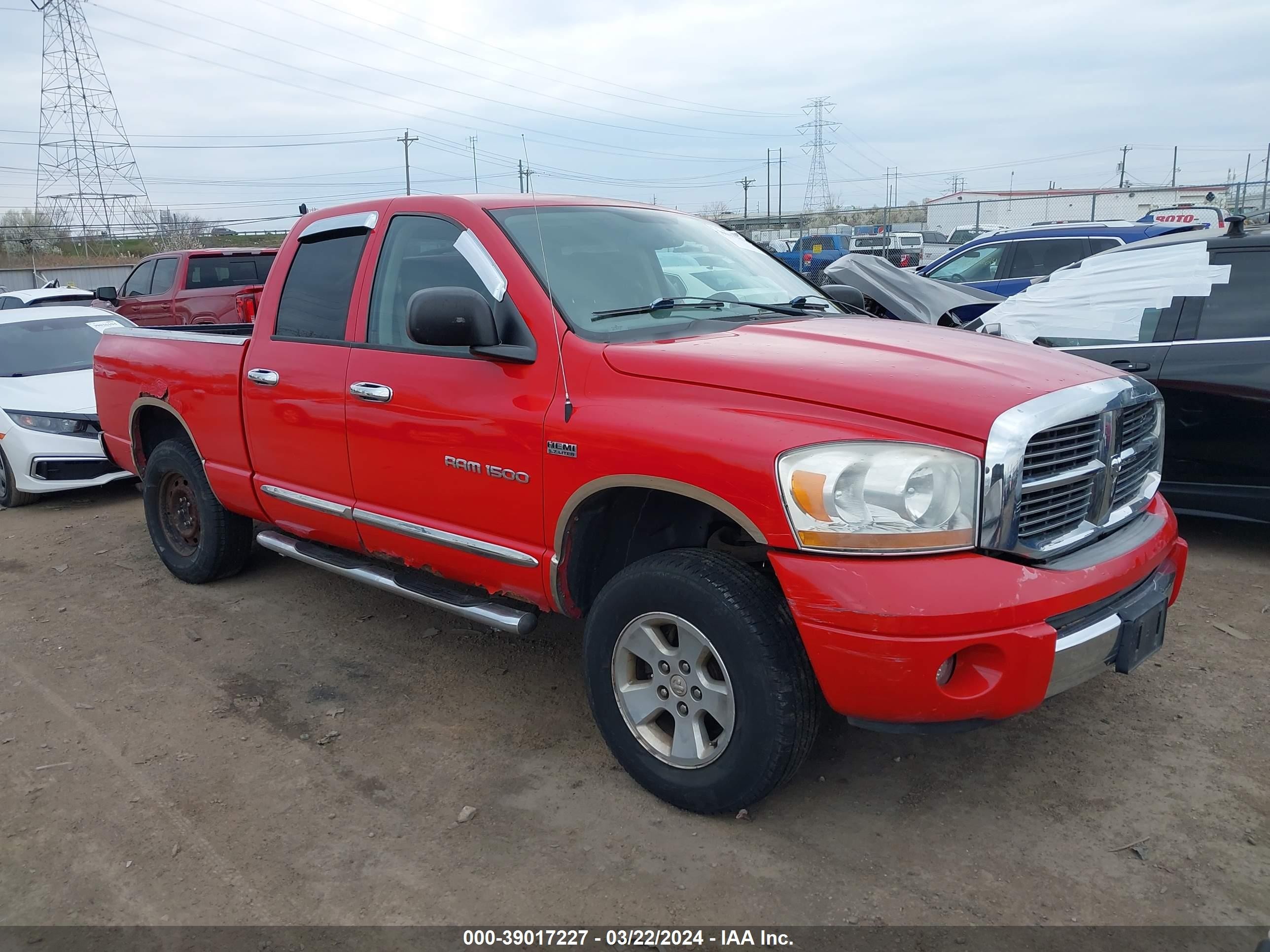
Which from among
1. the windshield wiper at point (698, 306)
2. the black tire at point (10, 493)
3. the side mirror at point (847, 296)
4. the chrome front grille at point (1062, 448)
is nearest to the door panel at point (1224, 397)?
the side mirror at point (847, 296)

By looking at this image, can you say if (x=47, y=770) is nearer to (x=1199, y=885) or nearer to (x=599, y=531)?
(x=599, y=531)

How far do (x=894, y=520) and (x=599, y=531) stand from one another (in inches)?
45.3

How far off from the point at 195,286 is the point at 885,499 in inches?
509

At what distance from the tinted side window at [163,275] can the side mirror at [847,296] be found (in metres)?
11.4

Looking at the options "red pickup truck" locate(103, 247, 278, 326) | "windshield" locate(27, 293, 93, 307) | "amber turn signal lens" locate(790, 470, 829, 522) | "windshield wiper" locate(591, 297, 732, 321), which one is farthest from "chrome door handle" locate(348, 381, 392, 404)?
"windshield" locate(27, 293, 93, 307)

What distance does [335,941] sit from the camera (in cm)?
256

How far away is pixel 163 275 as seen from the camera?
532 inches

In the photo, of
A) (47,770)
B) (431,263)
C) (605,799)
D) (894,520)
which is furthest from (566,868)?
(431,263)

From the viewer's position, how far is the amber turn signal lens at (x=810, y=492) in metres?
2.57

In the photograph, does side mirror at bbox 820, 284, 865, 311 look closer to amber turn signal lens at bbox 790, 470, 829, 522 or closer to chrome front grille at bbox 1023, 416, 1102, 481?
chrome front grille at bbox 1023, 416, 1102, 481

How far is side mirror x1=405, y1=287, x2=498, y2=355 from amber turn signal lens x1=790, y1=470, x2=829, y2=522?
1.23m

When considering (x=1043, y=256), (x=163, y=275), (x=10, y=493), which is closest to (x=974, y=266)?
(x=1043, y=256)

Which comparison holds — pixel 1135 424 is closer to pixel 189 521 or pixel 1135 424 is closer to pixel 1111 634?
pixel 1111 634

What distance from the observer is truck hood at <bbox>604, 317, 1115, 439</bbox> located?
261 centimetres
